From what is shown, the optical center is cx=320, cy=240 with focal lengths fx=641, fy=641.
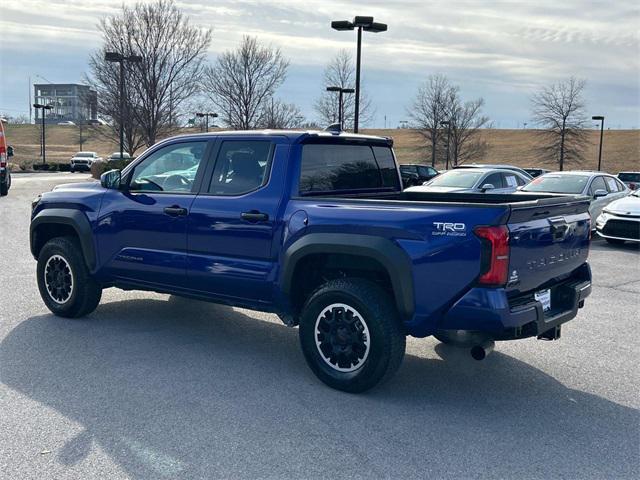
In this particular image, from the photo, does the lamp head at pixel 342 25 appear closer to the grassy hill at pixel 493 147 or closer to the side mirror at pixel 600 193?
the side mirror at pixel 600 193

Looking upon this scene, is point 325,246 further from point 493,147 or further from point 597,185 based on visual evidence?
point 493,147

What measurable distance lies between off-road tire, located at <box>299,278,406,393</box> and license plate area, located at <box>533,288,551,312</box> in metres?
0.99

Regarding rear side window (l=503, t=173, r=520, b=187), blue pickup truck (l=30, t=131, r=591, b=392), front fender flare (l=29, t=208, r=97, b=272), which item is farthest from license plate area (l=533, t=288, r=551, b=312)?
rear side window (l=503, t=173, r=520, b=187)

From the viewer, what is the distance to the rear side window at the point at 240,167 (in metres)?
5.34

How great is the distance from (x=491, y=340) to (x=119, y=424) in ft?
8.25

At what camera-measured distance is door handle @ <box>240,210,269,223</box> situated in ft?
16.8

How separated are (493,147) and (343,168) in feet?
292

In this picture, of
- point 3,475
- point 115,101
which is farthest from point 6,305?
point 115,101

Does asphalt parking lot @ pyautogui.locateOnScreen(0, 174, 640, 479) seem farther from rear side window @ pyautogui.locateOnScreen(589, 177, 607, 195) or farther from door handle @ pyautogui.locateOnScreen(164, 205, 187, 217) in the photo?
rear side window @ pyautogui.locateOnScreen(589, 177, 607, 195)

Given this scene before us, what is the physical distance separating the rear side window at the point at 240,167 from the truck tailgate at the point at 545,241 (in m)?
2.09

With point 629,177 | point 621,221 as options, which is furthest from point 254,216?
point 629,177

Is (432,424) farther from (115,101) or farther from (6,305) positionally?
(115,101)

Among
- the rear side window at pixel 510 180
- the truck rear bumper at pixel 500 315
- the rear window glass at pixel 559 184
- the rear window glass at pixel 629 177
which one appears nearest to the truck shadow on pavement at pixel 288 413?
the truck rear bumper at pixel 500 315

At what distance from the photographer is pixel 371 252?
4488mm
